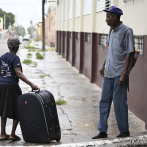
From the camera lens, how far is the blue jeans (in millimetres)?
5625

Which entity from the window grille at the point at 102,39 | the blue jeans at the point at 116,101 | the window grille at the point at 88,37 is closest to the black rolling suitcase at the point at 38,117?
the blue jeans at the point at 116,101

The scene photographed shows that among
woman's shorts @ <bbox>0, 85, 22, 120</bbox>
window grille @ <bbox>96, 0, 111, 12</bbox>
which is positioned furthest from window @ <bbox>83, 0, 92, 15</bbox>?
woman's shorts @ <bbox>0, 85, 22, 120</bbox>

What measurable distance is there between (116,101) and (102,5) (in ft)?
21.3

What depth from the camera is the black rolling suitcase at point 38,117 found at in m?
5.30

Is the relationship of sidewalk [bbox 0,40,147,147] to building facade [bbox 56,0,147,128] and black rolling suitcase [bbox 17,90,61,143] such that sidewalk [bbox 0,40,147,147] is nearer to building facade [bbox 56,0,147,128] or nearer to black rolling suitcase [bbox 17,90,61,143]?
black rolling suitcase [bbox 17,90,61,143]

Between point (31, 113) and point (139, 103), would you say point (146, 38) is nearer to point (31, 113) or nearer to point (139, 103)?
point (139, 103)

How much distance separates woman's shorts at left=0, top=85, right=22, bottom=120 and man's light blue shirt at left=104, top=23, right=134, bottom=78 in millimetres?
1484

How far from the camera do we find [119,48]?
555 cm

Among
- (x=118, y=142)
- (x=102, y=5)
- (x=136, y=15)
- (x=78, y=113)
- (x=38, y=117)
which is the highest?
(x=102, y=5)

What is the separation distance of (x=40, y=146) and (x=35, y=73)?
10.7m

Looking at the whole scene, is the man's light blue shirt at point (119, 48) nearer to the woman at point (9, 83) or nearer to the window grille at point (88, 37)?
the woman at point (9, 83)

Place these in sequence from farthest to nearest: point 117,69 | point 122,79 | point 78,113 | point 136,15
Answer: point 78,113 → point 136,15 → point 117,69 → point 122,79

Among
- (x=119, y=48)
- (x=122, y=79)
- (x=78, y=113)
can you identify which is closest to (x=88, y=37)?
(x=78, y=113)

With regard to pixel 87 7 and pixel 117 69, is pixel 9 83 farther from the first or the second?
pixel 87 7
